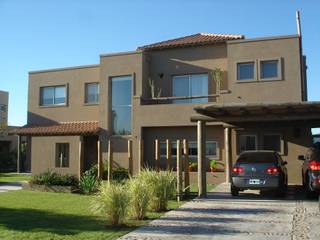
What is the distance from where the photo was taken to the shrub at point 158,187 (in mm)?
13234

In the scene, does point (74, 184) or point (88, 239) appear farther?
point (74, 184)

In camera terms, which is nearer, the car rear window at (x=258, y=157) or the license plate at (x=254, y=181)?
the license plate at (x=254, y=181)

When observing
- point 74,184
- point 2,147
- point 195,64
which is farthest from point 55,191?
point 2,147

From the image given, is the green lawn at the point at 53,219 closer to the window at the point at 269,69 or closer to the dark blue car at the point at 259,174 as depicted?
the dark blue car at the point at 259,174

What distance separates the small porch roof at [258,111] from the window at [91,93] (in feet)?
43.8

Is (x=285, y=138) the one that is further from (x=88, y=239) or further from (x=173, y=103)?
(x=88, y=239)

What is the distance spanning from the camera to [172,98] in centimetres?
2473

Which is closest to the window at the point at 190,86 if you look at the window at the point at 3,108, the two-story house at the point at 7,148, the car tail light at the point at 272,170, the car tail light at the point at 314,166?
the car tail light at the point at 272,170

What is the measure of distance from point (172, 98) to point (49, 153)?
23.5ft

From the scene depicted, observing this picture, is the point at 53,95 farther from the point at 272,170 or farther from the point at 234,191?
the point at 272,170

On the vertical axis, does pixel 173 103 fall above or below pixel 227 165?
above

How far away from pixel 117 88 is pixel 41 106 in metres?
7.07

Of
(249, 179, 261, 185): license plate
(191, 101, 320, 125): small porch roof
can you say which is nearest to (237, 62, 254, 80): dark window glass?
(191, 101, 320, 125): small porch roof

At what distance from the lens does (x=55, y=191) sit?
61.3ft
